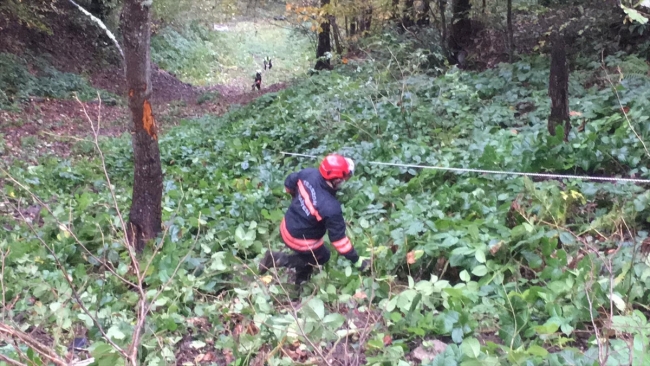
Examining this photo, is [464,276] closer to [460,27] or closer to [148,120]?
[148,120]

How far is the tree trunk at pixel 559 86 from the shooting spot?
5648 mm

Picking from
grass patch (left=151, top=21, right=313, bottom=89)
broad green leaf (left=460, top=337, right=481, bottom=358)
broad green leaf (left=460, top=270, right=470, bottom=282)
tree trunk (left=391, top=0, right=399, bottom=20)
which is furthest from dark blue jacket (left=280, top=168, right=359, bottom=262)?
grass patch (left=151, top=21, right=313, bottom=89)

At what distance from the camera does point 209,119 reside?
12914 millimetres

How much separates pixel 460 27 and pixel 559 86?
675 cm

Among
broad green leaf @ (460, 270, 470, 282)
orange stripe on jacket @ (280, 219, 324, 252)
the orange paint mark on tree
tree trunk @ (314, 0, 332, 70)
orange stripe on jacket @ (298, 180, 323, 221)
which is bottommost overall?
broad green leaf @ (460, 270, 470, 282)

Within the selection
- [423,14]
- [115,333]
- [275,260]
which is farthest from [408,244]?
[423,14]

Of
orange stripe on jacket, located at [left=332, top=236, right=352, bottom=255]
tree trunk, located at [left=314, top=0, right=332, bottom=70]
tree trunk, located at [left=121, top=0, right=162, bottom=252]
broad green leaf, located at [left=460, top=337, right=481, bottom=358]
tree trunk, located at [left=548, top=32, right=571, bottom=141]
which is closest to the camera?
broad green leaf, located at [left=460, top=337, right=481, bottom=358]

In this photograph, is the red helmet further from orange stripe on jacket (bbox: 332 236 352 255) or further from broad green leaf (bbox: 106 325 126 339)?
broad green leaf (bbox: 106 325 126 339)

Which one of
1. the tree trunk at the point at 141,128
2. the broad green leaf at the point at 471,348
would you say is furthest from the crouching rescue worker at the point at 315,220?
the tree trunk at the point at 141,128

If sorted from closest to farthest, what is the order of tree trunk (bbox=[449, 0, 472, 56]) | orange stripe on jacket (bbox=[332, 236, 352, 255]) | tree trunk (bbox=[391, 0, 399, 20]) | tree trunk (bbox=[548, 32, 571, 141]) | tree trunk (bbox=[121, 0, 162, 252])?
orange stripe on jacket (bbox=[332, 236, 352, 255]), tree trunk (bbox=[121, 0, 162, 252]), tree trunk (bbox=[548, 32, 571, 141]), tree trunk (bbox=[449, 0, 472, 56]), tree trunk (bbox=[391, 0, 399, 20])

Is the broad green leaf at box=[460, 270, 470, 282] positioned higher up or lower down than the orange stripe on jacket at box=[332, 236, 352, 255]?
lower down

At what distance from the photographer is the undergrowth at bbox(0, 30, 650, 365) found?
315 centimetres

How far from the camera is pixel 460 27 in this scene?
471 inches

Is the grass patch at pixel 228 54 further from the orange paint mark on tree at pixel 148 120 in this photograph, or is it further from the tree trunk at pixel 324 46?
the orange paint mark on tree at pixel 148 120
